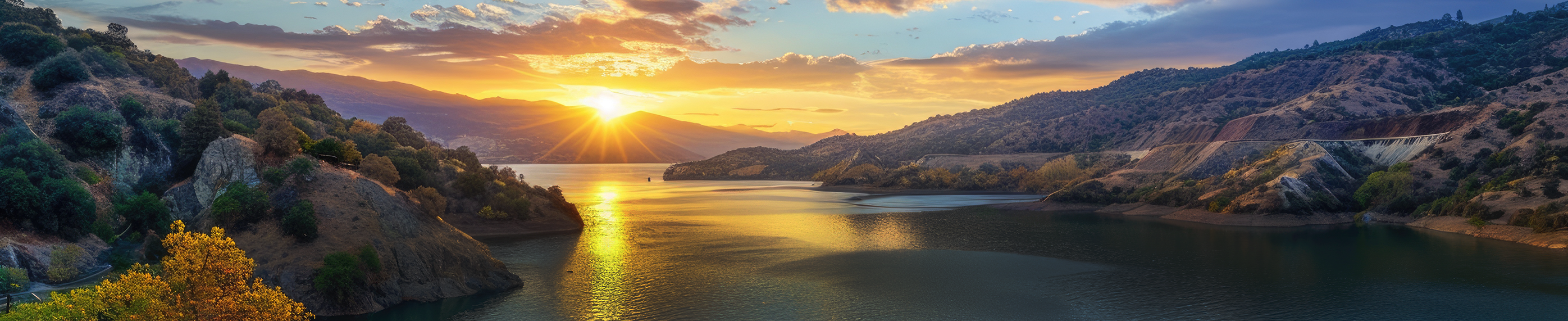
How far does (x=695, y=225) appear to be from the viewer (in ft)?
254

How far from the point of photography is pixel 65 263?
33.3m

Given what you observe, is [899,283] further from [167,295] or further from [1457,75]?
[1457,75]

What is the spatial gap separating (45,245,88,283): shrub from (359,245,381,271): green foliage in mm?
13202

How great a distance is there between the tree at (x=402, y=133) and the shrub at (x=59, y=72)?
27.0m

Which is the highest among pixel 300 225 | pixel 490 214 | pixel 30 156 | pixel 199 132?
pixel 199 132

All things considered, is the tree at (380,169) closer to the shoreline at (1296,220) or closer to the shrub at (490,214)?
the shrub at (490,214)

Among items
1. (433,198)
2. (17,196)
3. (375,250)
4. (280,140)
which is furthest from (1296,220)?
(17,196)

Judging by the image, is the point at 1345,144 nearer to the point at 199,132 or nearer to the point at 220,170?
the point at 220,170

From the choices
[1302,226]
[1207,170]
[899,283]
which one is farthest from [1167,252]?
[1207,170]

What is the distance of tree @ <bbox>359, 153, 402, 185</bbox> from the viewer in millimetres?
48312

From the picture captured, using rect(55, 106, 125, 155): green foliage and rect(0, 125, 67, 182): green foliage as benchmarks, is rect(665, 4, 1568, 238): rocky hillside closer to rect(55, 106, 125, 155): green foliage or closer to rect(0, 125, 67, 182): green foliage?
rect(55, 106, 125, 155): green foliage

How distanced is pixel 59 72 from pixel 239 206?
Result: 29.9 meters

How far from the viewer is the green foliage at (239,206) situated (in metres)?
32.7

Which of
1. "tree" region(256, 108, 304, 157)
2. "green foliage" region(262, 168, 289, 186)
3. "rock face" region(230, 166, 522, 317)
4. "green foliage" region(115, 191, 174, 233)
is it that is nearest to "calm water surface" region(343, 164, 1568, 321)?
"rock face" region(230, 166, 522, 317)
